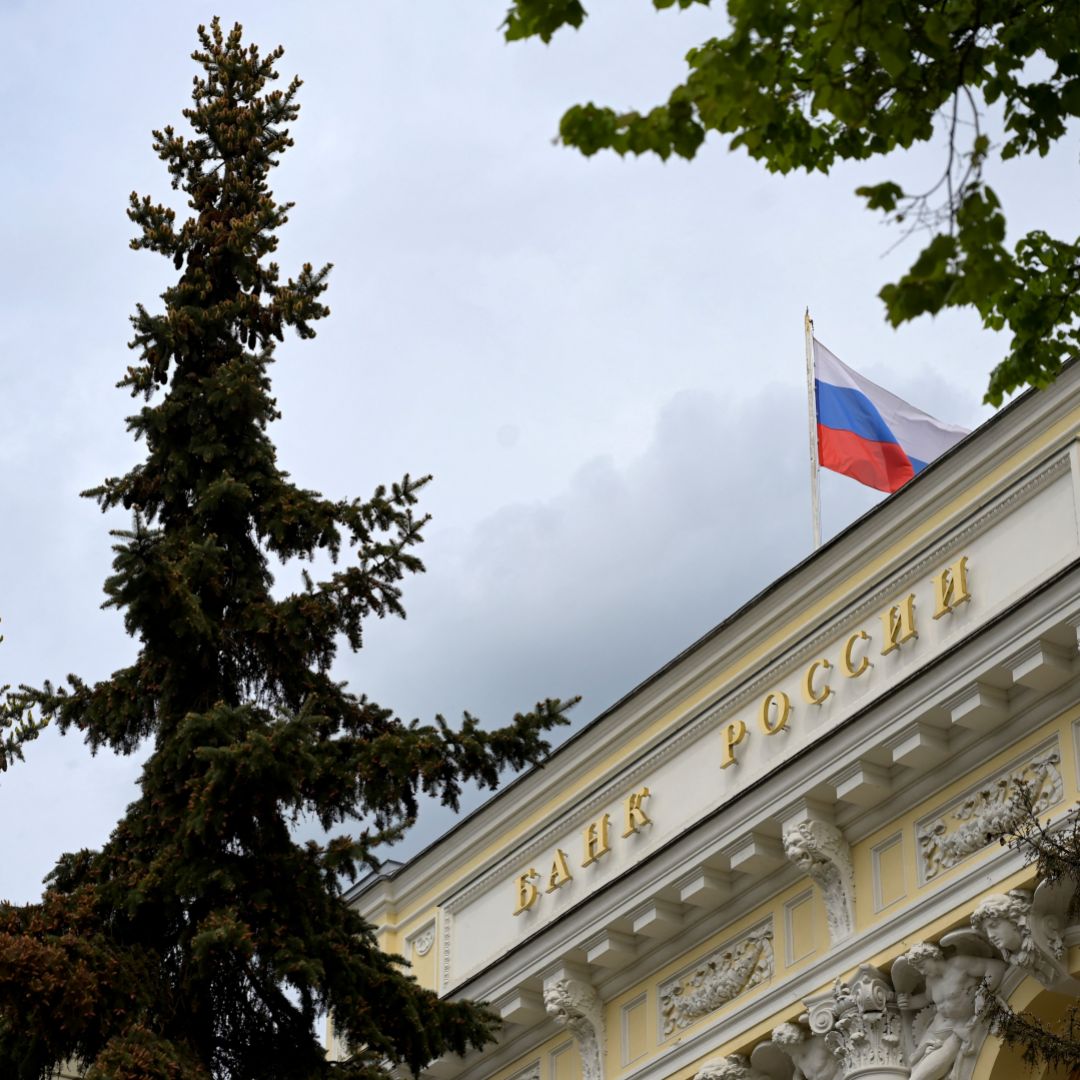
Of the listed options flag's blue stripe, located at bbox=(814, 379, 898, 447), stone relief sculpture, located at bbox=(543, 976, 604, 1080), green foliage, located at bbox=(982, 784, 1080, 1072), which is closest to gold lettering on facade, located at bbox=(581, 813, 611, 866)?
stone relief sculpture, located at bbox=(543, 976, 604, 1080)

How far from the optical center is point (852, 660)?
20.1 m

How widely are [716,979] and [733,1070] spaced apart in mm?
941

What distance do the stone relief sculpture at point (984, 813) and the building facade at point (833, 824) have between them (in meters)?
0.02

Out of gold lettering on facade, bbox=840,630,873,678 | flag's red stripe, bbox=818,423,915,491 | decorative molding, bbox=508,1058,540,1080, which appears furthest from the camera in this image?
flag's red stripe, bbox=818,423,915,491

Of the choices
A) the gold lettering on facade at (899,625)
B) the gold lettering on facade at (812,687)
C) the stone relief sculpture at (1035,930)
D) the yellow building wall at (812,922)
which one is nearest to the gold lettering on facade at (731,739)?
the gold lettering on facade at (812,687)

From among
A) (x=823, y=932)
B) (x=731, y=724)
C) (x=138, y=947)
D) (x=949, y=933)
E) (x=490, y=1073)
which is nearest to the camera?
(x=138, y=947)

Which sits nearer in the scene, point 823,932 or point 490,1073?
point 823,932

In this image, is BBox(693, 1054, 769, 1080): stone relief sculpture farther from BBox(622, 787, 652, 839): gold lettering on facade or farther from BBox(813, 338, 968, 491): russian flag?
BBox(813, 338, 968, 491): russian flag

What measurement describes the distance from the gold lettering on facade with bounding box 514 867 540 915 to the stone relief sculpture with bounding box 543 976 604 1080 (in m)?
1.32

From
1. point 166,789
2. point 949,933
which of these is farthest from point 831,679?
point 166,789

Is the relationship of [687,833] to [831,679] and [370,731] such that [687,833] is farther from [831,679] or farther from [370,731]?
[370,731]

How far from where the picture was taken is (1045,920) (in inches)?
688

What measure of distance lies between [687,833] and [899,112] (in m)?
10.9

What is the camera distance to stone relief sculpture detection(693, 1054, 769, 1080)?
778 inches
